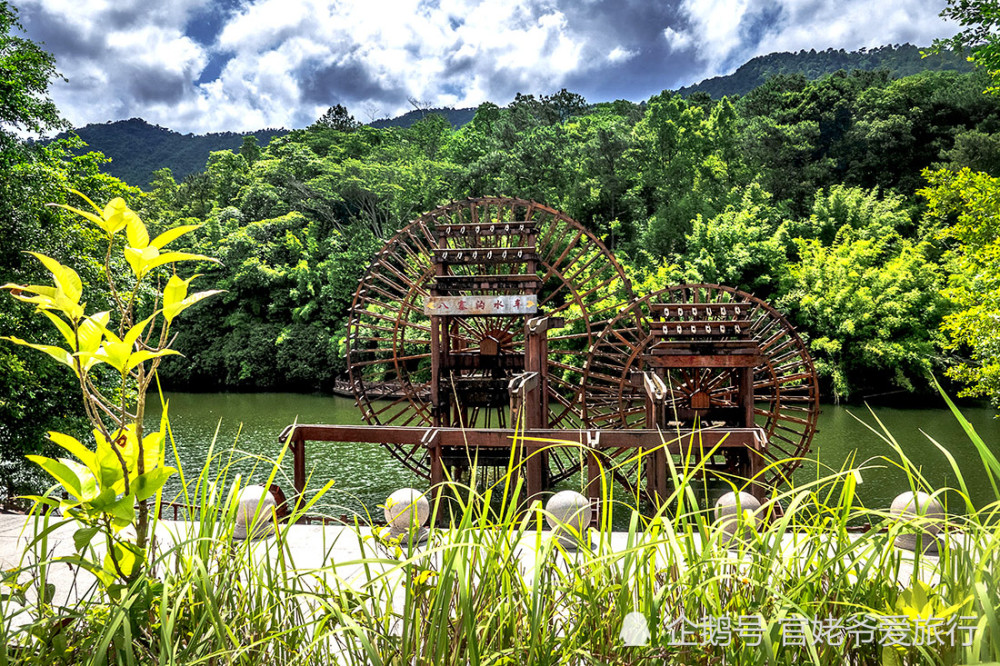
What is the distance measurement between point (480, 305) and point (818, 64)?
226 feet

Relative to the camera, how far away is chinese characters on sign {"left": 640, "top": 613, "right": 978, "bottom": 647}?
1114mm

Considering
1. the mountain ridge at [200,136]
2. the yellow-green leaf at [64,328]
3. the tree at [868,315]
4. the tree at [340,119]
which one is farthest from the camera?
the mountain ridge at [200,136]

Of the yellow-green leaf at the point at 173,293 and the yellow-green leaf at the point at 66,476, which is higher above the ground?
the yellow-green leaf at the point at 173,293

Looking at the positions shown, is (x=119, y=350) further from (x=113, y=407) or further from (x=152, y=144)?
(x=152, y=144)

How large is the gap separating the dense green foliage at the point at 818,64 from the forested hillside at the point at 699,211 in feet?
99.0

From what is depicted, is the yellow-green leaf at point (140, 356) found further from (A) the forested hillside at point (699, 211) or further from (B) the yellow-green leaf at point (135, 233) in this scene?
(A) the forested hillside at point (699, 211)

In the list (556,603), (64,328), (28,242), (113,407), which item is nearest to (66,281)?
(64,328)

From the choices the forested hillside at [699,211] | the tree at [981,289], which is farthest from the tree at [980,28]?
the forested hillside at [699,211]

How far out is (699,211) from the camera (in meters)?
21.3

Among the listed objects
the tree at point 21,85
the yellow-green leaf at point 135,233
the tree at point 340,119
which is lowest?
the yellow-green leaf at point 135,233

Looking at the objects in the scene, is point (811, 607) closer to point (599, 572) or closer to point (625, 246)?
point (599, 572)

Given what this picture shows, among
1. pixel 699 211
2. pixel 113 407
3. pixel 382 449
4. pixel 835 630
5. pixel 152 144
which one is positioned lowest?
pixel 382 449

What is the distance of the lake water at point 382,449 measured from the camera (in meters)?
10.3

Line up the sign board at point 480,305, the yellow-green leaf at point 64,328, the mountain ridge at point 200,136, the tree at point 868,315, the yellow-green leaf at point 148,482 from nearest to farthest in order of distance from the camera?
the yellow-green leaf at point 64,328, the yellow-green leaf at point 148,482, the sign board at point 480,305, the tree at point 868,315, the mountain ridge at point 200,136
